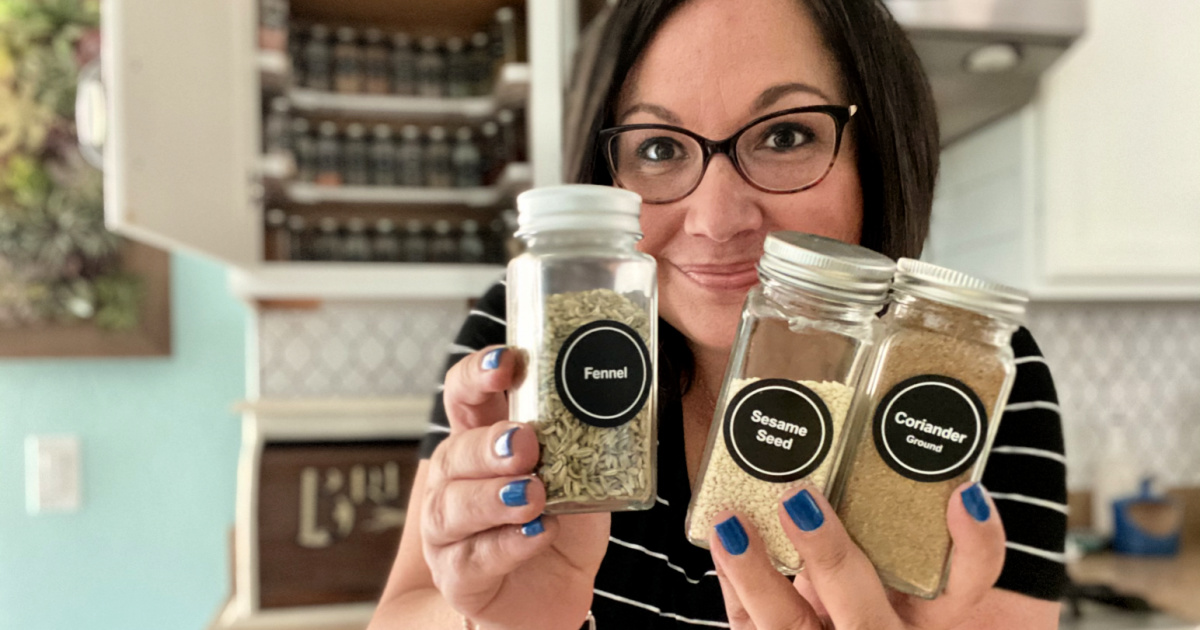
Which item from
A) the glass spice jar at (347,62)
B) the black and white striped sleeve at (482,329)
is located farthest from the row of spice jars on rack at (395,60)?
the black and white striped sleeve at (482,329)

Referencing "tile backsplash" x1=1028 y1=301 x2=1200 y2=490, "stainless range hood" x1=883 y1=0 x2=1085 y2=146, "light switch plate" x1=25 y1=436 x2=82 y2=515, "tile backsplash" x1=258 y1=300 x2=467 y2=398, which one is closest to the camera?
"stainless range hood" x1=883 y1=0 x2=1085 y2=146

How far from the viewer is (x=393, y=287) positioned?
134 centimetres

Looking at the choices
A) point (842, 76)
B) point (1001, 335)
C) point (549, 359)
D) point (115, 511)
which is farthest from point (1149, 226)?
point (115, 511)

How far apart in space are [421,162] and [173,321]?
1.89ft

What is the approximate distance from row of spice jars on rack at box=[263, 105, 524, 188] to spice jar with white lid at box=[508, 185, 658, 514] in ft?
3.24

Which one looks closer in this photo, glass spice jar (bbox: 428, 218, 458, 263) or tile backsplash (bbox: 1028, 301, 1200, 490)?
glass spice jar (bbox: 428, 218, 458, 263)

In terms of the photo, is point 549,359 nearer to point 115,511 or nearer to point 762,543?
point 762,543

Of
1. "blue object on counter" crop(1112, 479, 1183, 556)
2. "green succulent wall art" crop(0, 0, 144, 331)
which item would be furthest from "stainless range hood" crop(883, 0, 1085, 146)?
"green succulent wall art" crop(0, 0, 144, 331)

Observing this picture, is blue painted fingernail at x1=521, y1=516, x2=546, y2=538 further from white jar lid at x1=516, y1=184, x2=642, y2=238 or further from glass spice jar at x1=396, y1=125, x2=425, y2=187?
glass spice jar at x1=396, y1=125, x2=425, y2=187

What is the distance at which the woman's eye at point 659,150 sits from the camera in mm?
538

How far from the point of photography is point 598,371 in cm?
38

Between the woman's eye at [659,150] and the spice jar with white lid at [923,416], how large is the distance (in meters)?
0.20

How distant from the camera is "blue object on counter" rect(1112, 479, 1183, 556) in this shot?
1569mm

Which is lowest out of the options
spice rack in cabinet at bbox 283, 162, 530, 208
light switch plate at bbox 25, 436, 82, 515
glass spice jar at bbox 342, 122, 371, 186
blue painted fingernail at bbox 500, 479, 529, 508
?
light switch plate at bbox 25, 436, 82, 515
